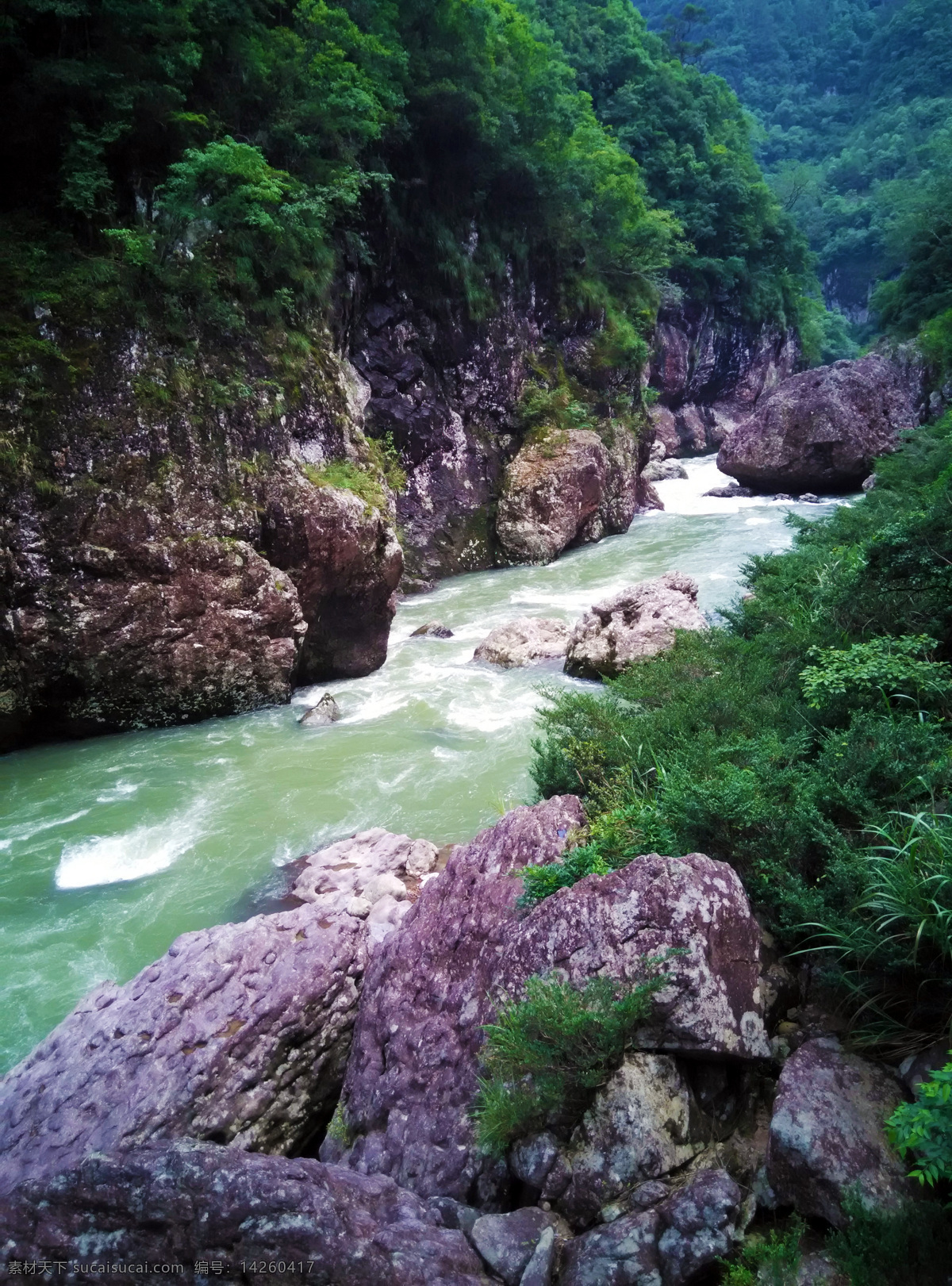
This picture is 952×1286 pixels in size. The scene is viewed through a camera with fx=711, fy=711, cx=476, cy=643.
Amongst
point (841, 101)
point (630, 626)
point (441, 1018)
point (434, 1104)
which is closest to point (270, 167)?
point (630, 626)

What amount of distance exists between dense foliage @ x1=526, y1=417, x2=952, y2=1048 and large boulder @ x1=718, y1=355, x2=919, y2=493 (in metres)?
18.1

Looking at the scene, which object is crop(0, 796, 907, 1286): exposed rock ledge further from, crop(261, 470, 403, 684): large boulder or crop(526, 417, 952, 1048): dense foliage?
crop(261, 470, 403, 684): large boulder

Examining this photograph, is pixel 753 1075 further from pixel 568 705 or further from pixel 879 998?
pixel 568 705

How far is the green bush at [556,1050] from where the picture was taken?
287 cm

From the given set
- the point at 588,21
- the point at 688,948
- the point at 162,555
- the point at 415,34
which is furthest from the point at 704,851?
the point at 588,21

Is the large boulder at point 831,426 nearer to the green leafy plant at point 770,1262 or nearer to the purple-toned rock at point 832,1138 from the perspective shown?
the purple-toned rock at point 832,1138

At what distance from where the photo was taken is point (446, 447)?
18266 millimetres

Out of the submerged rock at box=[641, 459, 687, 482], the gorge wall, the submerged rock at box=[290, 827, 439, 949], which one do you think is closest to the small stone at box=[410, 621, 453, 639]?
the gorge wall

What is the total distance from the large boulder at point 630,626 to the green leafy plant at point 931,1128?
7447 mm

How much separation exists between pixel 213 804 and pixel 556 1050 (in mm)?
6113

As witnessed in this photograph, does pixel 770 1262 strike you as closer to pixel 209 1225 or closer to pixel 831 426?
pixel 209 1225

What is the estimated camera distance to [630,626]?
1061cm

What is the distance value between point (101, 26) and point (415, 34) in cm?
912

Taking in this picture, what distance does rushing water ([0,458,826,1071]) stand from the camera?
19.9 ft
